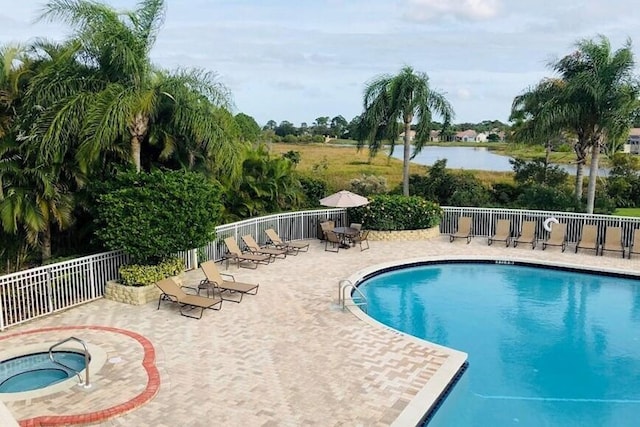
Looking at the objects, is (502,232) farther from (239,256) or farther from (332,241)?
(239,256)

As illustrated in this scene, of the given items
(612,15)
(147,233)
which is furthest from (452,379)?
(612,15)

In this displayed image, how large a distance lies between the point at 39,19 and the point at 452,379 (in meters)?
11.9

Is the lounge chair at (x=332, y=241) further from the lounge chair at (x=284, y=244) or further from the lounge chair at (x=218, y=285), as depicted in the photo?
the lounge chair at (x=218, y=285)

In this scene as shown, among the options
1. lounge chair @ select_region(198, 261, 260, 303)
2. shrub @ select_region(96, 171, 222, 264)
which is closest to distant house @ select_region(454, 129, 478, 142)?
lounge chair @ select_region(198, 261, 260, 303)

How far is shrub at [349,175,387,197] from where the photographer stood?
25.6 meters

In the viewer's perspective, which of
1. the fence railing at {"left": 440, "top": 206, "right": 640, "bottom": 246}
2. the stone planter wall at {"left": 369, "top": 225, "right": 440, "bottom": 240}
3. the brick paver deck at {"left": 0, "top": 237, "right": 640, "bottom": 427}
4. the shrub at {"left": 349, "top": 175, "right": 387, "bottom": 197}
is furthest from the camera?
the shrub at {"left": 349, "top": 175, "right": 387, "bottom": 197}

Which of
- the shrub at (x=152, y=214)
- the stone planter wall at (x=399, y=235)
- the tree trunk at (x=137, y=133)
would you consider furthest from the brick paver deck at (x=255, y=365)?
the stone planter wall at (x=399, y=235)

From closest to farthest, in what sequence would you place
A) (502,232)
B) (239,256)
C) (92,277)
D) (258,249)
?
(92,277), (239,256), (258,249), (502,232)

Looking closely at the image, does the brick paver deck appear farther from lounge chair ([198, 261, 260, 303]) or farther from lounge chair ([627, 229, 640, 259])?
lounge chair ([627, 229, 640, 259])

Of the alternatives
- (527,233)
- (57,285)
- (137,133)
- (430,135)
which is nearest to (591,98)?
(527,233)

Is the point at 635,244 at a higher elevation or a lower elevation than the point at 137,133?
lower

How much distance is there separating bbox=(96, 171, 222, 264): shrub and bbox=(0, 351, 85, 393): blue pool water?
3235mm

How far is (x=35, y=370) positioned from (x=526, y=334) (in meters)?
9.62

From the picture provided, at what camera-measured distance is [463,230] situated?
63.4 feet
